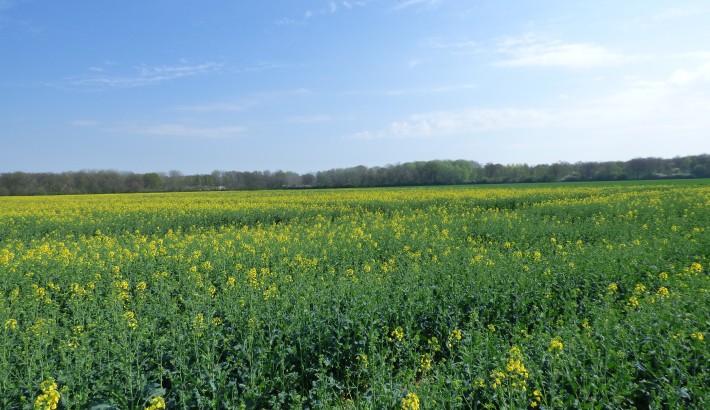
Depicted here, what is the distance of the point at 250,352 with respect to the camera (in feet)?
14.6

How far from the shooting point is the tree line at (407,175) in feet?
232

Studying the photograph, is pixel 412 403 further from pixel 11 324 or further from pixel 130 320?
pixel 11 324

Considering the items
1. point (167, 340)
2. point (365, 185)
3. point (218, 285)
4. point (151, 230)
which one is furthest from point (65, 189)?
point (167, 340)

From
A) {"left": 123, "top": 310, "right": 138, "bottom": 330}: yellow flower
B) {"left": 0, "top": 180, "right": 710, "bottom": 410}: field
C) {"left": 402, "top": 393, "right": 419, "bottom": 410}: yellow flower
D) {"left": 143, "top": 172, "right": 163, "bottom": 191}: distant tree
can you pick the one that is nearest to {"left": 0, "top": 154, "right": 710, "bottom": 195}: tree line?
{"left": 143, "top": 172, "right": 163, "bottom": 191}: distant tree

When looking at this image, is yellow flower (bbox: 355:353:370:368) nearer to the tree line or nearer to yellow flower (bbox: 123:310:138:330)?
yellow flower (bbox: 123:310:138:330)

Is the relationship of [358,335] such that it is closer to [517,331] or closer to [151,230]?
[517,331]

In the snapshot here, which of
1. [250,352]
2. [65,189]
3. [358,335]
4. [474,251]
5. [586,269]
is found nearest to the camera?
[250,352]

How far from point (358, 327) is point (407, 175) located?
2900 inches

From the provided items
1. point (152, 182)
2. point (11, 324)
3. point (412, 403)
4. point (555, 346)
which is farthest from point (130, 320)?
point (152, 182)

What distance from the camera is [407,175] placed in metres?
78.1

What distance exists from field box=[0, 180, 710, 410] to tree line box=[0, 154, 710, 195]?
213 ft

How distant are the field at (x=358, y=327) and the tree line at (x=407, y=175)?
64.9 metres

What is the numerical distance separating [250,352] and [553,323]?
4.49m

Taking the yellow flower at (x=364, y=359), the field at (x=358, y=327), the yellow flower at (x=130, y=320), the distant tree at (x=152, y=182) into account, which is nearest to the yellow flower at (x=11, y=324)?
the field at (x=358, y=327)
